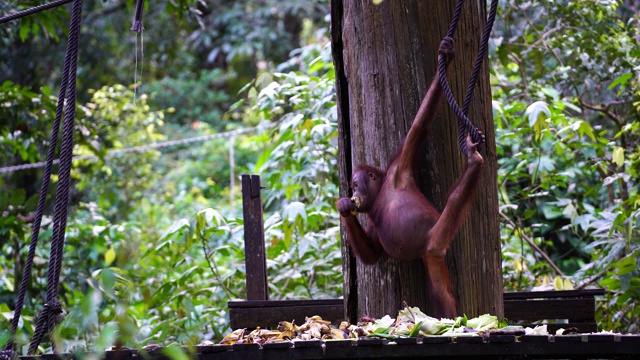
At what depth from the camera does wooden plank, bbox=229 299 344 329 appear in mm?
3213

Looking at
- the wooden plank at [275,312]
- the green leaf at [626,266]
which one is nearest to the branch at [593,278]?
the green leaf at [626,266]

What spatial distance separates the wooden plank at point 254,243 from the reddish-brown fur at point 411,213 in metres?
1.18

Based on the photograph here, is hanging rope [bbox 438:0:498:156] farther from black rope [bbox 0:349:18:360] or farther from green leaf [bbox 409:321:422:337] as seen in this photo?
black rope [bbox 0:349:18:360]

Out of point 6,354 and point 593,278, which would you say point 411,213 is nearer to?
point 6,354

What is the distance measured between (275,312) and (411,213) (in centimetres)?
123

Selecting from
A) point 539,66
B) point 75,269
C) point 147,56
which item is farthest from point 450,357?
point 147,56

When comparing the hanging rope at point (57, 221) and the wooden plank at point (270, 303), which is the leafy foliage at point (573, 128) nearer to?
the wooden plank at point (270, 303)

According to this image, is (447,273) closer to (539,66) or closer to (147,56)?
(539,66)

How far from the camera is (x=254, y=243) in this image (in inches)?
137

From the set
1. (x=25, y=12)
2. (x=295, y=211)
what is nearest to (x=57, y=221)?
(x=25, y=12)

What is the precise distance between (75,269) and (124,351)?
3.92 meters

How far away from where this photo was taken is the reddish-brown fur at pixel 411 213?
2.11 meters

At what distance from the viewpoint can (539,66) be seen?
4.91 m

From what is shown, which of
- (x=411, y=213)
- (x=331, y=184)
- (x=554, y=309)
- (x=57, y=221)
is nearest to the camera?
(x=57, y=221)
